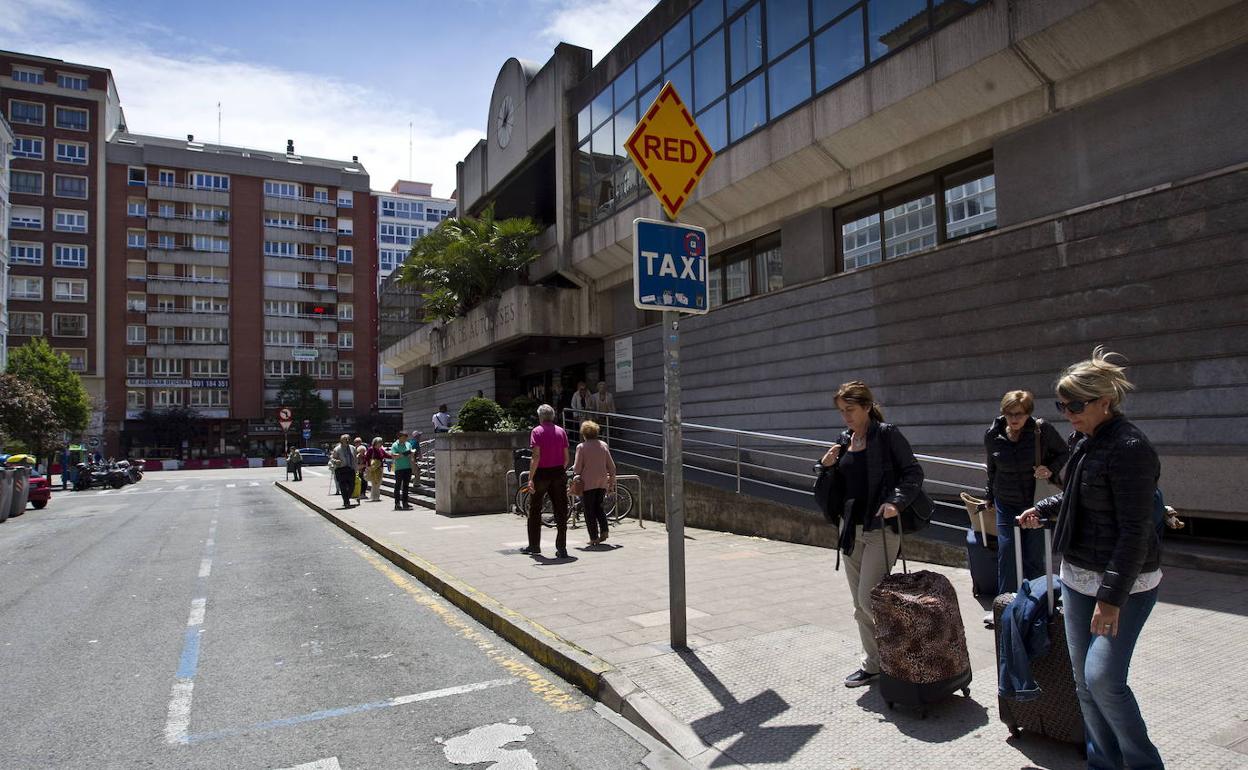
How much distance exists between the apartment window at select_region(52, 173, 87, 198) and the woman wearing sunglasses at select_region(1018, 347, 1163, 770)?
3080 inches

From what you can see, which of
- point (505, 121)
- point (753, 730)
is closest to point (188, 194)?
point (505, 121)

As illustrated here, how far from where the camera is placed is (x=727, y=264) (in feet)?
55.4

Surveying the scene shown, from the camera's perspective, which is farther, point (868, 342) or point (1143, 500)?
point (868, 342)

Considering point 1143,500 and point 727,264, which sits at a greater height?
point 727,264

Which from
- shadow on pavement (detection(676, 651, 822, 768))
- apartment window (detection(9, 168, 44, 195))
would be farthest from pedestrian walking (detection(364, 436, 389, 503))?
apartment window (detection(9, 168, 44, 195))

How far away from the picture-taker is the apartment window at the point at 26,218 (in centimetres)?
6075

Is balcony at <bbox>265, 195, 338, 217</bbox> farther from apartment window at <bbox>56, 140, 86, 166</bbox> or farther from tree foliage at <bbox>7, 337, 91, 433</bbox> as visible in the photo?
tree foliage at <bbox>7, 337, 91, 433</bbox>

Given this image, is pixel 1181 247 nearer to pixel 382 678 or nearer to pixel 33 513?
pixel 382 678

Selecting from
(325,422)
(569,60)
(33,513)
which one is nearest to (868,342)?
(569,60)

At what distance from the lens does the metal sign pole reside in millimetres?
5023

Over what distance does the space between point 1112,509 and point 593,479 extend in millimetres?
7625

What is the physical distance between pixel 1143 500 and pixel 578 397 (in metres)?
15.8

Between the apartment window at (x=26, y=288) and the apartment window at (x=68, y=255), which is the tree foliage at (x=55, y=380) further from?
the apartment window at (x=68, y=255)

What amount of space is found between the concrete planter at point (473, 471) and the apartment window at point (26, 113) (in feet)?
226
